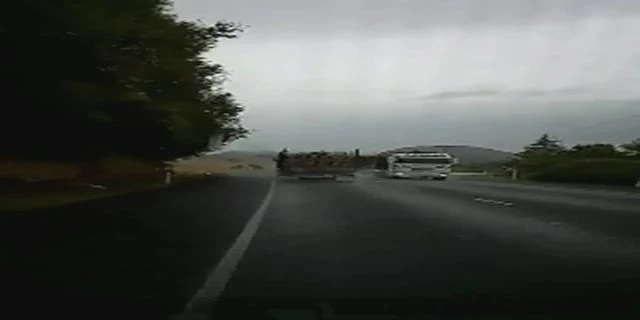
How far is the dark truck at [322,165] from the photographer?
54.3 meters

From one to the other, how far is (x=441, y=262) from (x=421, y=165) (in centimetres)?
4734

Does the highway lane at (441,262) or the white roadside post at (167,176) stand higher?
the white roadside post at (167,176)

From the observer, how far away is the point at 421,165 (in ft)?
192

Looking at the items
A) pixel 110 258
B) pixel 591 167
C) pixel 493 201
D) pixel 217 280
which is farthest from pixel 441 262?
pixel 591 167

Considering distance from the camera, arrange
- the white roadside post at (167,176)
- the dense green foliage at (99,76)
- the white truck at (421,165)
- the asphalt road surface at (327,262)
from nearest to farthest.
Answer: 1. the asphalt road surface at (327,262)
2. the dense green foliage at (99,76)
3. the white roadside post at (167,176)
4. the white truck at (421,165)

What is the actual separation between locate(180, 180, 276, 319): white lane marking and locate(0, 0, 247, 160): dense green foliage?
890 cm

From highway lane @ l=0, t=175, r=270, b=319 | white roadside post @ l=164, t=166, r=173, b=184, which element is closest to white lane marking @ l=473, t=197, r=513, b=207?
highway lane @ l=0, t=175, r=270, b=319

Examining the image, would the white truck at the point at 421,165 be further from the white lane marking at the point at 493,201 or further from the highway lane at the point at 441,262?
the highway lane at the point at 441,262

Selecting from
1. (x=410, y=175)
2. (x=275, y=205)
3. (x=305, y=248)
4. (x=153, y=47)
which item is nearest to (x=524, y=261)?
(x=305, y=248)

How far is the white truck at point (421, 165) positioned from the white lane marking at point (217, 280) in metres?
42.6

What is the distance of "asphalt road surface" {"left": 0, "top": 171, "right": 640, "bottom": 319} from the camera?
28.0ft

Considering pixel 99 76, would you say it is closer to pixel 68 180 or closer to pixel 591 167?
pixel 68 180

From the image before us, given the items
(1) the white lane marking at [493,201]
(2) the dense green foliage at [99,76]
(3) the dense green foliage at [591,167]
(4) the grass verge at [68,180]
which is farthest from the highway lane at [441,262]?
(3) the dense green foliage at [591,167]

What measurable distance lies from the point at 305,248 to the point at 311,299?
4471 millimetres
